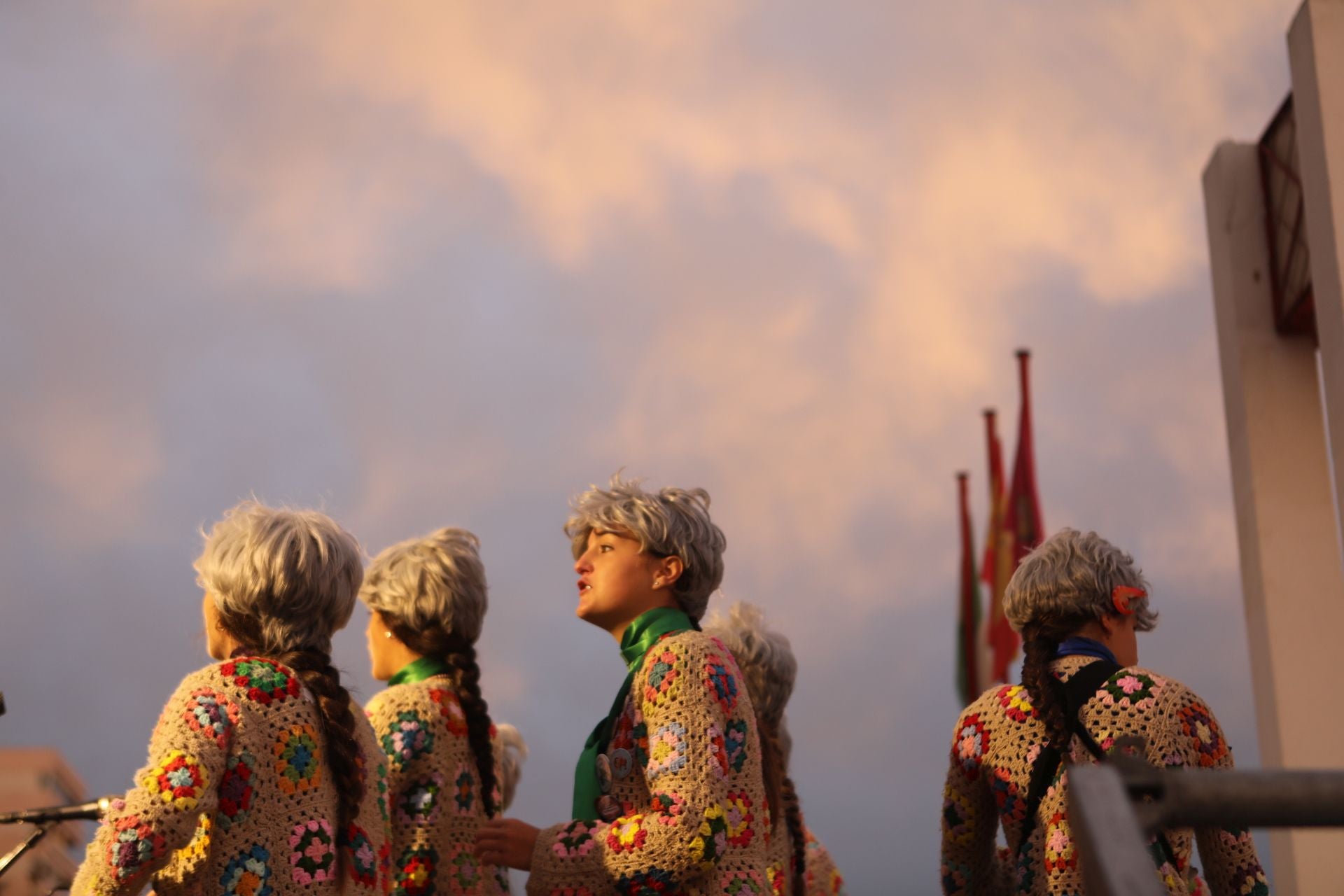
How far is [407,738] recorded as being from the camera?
4.41 meters

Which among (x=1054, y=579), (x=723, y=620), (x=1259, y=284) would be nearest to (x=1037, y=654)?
(x=1054, y=579)

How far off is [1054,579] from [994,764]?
0.50 metres

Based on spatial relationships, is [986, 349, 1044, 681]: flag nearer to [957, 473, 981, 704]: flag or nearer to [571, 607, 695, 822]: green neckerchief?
[957, 473, 981, 704]: flag

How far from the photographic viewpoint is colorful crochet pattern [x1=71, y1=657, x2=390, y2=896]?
3.01 metres

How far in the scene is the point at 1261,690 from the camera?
1097cm

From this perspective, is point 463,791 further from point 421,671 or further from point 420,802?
point 421,671

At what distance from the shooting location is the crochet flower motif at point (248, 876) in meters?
3.18

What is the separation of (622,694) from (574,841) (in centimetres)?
37

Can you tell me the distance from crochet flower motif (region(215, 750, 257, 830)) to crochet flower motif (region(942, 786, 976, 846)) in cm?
187

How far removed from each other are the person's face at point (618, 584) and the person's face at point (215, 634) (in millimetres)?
951

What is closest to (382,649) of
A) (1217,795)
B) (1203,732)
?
(1203,732)

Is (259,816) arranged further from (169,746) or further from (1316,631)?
(1316,631)

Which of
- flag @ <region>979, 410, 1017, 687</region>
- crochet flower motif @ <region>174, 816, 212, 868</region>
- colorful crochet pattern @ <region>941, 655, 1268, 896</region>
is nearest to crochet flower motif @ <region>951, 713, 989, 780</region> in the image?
colorful crochet pattern @ <region>941, 655, 1268, 896</region>

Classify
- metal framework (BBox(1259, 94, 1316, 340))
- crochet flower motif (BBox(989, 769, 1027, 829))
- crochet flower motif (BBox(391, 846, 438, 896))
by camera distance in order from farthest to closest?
1. metal framework (BBox(1259, 94, 1316, 340))
2. crochet flower motif (BBox(391, 846, 438, 896))
3. crochet flower motif (BBox(989, 769, 1027, 829))
